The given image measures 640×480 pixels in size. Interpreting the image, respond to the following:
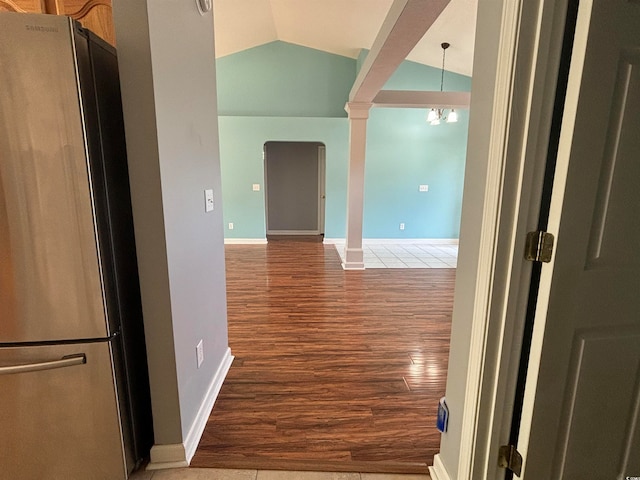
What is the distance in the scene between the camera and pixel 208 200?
1812 millimetres

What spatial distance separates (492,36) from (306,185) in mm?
6823

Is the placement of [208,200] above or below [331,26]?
below

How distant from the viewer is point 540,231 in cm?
98

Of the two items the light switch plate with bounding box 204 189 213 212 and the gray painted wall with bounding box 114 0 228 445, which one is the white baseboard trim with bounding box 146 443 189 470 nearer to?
the gray painted wall with bounding box 114 0 228 445

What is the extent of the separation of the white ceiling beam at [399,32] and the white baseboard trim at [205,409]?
2.44 meters

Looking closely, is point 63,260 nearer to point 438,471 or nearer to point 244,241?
point 438,471

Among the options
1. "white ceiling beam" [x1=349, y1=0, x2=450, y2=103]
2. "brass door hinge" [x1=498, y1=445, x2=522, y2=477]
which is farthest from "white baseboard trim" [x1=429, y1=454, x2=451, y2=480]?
"white ceiling beam" [x1=349, y1=0, x2=450, y2=103]

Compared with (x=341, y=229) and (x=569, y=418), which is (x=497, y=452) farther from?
(x=341, y=229)

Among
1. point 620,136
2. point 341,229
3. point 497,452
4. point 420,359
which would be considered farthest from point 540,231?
point 341,229

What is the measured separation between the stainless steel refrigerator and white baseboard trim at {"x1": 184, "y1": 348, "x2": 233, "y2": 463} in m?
0.23

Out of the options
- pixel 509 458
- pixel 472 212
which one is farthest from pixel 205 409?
pixel 472 212

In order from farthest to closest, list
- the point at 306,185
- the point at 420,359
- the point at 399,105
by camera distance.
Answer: the point at 306,185 < the point at 399,105 < the point at 420,359

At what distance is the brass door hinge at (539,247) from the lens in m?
0.96

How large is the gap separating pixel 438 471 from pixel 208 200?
5.62 ft
